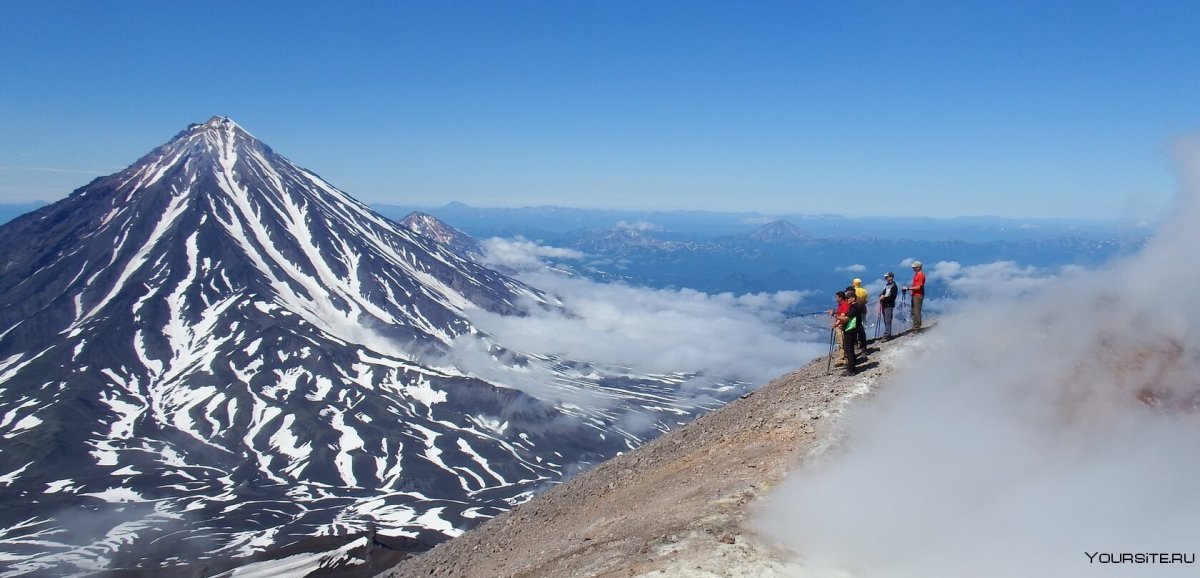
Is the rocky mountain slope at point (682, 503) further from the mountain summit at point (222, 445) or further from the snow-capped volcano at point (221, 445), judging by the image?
the snow-capped volcano at point (221, 445)

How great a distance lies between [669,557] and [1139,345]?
584 inches

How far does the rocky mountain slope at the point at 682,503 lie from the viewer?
12719 millimetres

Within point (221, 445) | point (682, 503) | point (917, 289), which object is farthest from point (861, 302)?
point (221, 445)

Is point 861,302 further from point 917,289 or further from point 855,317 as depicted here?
point 917,289

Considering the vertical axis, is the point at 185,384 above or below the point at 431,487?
above

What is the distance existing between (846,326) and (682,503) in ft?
24.9

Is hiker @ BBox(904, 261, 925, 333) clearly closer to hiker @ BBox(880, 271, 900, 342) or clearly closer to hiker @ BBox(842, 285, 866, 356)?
hiker @ BBox(880, 271, 900, 342)

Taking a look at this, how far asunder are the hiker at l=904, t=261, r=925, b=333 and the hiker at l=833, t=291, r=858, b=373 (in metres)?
2.72

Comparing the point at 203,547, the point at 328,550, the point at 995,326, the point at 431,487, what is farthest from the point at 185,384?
the point at 995,326

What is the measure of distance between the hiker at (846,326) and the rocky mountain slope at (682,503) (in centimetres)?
45

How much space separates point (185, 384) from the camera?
581 feet

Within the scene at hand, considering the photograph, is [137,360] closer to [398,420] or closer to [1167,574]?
[398,420]

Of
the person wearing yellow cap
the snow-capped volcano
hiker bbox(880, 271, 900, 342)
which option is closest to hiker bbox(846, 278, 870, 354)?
the person wearing yellow cap

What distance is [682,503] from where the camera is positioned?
1605 cm
